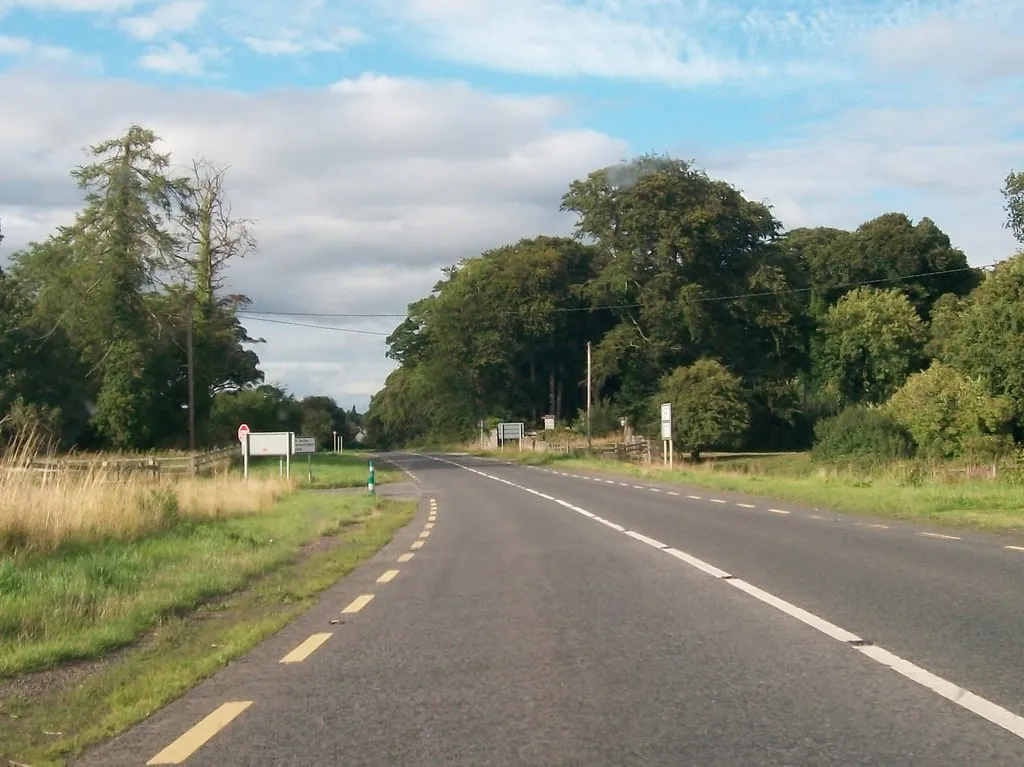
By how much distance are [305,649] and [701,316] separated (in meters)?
68.2

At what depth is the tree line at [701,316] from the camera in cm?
7556

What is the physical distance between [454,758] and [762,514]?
1883 cm

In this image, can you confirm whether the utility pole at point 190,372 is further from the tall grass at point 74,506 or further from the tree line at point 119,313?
the tall grass at point 74,506

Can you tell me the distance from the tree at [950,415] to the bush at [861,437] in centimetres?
106

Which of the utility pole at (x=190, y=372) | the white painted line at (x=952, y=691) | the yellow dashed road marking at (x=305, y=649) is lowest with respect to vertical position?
the white painted line at (x=952, y=691)

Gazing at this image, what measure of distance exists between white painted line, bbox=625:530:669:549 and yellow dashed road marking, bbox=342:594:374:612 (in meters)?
6.10

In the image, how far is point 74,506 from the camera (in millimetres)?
17359

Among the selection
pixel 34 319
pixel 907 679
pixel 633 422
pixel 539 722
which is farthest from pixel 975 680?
pixel 633 422

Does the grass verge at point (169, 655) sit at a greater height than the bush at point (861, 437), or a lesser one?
lesser

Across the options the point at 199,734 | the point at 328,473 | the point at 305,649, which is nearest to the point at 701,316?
the point at 328,473

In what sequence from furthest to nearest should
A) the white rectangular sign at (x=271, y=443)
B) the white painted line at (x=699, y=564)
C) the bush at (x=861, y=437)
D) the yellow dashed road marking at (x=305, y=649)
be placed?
the bush at (x=861, y=437) < the white rectangular sign at (x=271, y=443) < the white painted line at (x=699, y=564) < the yellow dashed road marking at (x=305, y=649)

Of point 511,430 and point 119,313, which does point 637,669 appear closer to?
point 119,313

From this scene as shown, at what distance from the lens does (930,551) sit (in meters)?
15.4

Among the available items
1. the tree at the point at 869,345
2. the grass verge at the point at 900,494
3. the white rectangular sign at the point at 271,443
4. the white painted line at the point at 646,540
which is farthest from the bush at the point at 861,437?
the white painted line at the point at 646,540
